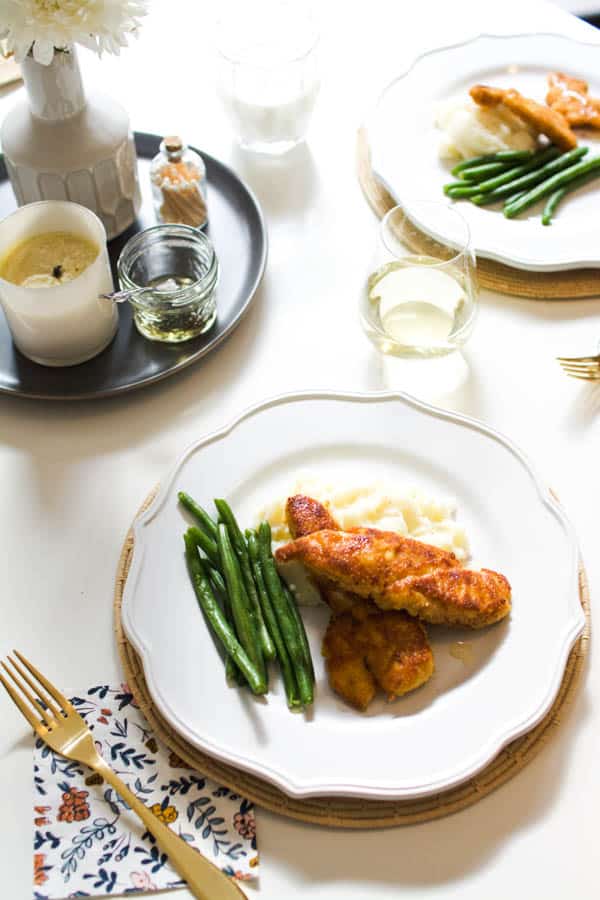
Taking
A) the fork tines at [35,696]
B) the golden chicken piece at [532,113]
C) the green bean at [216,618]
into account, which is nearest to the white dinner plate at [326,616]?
the green bean at [216,618]

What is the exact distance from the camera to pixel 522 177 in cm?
191

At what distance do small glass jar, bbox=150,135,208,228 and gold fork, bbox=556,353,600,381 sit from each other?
0.76 meters

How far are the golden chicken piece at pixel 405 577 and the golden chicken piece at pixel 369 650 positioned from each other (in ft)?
0.07

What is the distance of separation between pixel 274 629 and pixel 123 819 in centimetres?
31

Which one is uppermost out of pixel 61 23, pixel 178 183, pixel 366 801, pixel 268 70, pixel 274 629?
pixel 61 23

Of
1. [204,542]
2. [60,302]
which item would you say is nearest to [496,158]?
[60,302]

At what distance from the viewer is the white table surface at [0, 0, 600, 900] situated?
1.19 meters

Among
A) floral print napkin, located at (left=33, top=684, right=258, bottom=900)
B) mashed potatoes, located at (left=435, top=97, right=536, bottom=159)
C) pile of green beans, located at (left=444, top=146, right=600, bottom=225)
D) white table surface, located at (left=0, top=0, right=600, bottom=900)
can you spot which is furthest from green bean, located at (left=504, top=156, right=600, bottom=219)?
floral print napkin, located at (left=33, top=684, right=258, bottom=900)

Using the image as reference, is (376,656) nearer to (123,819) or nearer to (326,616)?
(326,616)

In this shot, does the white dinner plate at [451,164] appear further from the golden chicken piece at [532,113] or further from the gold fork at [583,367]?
the gold fork at [583,367]

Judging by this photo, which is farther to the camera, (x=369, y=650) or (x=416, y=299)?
(x=416, y=299)

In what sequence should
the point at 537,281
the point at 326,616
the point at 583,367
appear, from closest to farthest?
the point at 326,616 < the point at 583,367 < the point at 537,281

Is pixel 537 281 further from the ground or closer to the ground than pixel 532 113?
closer to the ground

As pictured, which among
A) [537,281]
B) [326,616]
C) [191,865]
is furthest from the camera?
[537,281]
